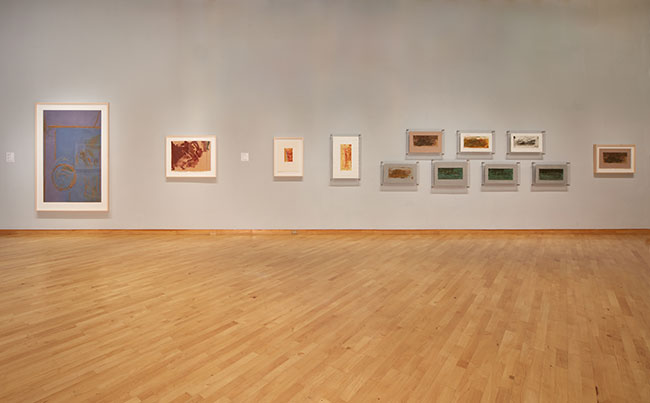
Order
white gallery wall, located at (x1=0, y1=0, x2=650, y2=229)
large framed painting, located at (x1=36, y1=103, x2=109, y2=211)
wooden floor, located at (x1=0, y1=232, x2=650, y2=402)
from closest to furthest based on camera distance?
wooden floor, located at (x1=0, y1=232, x2=650, y2=402) < large framed painting, located at (x1=36, y1=103, x2=109, y2=211) < white gallery wall, located at (x1=0, y1=0, x2=650, y2=229)

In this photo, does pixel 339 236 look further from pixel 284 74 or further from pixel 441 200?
pixel 284 74

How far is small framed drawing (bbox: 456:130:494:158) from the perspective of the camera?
8.31m

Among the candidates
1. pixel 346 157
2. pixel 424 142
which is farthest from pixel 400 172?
pixel 346 157

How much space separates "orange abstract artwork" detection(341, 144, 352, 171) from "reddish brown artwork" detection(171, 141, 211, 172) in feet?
11.8

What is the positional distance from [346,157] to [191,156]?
164 inches

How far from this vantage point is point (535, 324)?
112 inches

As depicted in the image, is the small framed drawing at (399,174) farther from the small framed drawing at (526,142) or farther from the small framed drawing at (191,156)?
the small framed drawing at (191,156)

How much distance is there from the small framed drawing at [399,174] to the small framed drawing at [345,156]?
0.74 m

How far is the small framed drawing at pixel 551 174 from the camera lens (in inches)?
327

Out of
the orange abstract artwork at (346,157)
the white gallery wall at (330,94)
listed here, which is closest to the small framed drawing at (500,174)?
the white gallery wall at (330,94)

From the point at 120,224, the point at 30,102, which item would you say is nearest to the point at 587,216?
the point at 120,224

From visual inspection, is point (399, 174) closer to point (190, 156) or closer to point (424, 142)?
point (424, 142)

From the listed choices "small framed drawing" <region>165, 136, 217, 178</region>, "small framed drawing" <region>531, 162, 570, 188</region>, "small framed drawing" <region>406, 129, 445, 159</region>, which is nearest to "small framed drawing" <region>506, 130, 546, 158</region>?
"small framed drawing" <region>531, 162, 570, 188</region>

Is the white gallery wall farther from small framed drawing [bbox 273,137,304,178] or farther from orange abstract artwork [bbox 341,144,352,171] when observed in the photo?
orange abstract artwork [bbox 341,144,352,171]
